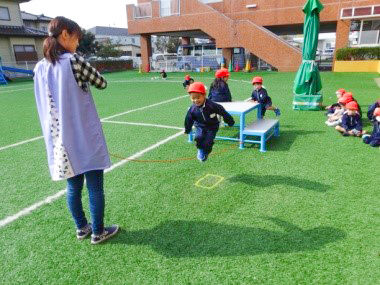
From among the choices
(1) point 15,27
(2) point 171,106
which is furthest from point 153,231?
(1) point 15,27

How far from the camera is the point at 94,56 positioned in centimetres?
4166

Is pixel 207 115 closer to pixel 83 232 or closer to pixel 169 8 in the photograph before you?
pixel 83 232

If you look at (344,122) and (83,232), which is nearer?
(83,232)

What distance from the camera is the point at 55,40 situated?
241 centimetres

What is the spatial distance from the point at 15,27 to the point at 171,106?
87.8ft

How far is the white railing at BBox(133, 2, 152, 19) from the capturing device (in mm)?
26438

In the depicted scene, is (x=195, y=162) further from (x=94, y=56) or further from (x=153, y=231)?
(x=94, y=56)

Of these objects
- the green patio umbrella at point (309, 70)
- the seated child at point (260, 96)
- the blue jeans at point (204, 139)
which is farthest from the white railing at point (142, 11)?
the blue jeans at point (204, 139)

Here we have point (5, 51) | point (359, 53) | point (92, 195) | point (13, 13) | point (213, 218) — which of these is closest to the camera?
point (92, 195)

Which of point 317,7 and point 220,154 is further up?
point 317,7

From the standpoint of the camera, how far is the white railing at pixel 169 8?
25.0 meters

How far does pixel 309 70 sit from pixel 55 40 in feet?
25.5

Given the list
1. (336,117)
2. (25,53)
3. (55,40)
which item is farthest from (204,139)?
(25,53)

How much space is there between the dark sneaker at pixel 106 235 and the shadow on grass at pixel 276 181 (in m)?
1.82
